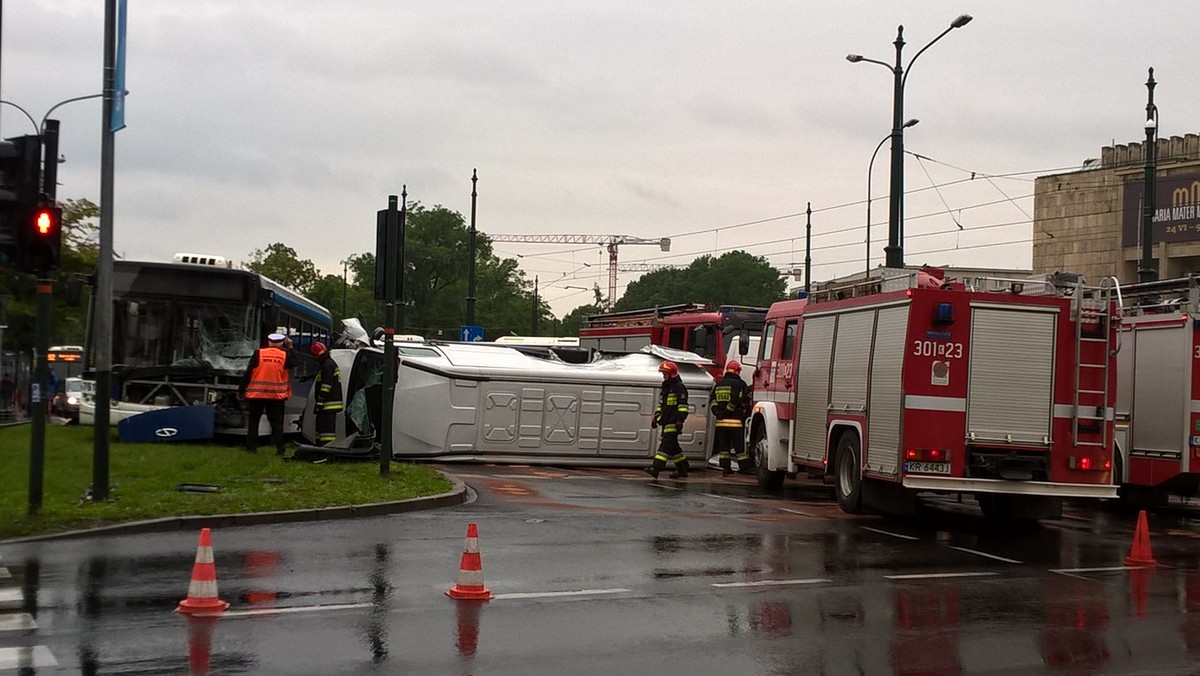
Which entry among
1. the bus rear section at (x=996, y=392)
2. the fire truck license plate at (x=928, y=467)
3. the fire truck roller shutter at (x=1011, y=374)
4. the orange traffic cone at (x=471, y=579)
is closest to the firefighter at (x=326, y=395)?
the bus rear section at (x=996, y=392)

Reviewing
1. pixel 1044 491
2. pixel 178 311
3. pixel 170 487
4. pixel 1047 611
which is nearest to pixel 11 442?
pixel 178 311

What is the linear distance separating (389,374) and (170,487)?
3.28 meters

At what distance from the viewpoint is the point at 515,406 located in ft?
69.5

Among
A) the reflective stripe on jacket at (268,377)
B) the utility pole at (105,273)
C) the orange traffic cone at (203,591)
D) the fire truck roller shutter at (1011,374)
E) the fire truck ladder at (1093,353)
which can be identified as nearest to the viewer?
the orange traffic cone at (203,591)

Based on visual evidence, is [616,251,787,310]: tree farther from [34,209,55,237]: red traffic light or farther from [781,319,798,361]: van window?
[34,209,55,237]: red traffic light

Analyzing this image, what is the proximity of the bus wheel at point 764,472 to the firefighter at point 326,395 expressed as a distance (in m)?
6.42

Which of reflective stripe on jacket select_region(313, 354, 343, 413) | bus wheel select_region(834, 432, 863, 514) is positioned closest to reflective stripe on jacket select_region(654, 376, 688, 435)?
bus wheel select_region(834, 432, 863, 514)

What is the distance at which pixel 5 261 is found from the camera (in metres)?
12.8

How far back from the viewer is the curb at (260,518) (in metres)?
12.0

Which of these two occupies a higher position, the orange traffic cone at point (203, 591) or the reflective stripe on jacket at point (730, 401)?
the reflective stripe on jacket at point (730, 401)

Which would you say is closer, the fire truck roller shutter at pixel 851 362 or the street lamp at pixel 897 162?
the fire truck roller shutter at pixel 851 362

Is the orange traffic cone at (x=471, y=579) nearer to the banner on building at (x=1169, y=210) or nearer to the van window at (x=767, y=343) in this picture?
the van window at (x=767, y=343)

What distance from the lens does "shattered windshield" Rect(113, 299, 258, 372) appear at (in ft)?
68.5

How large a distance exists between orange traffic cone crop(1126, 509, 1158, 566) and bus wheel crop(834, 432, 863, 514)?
346cm
